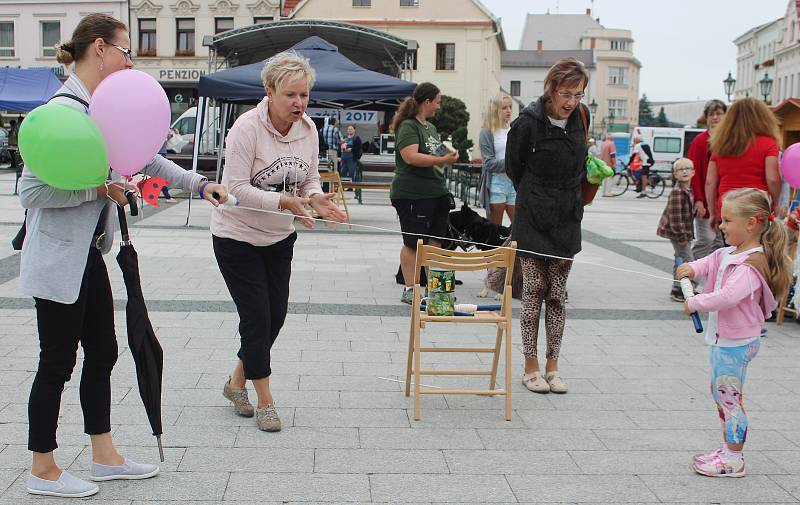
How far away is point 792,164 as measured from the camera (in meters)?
6.03

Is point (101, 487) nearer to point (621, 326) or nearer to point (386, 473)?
point (386, 473)

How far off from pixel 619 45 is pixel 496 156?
10332 centimetres

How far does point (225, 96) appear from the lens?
42.3ft

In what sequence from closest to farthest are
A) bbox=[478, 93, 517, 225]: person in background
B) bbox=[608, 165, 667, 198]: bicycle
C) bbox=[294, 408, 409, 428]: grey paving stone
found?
bbox=[294, 408, 409, 428]: grey paving stone
bbox=[478, 93, 517, 225]: person in background
bbox=[608, 165, 667, 198]: bicycle

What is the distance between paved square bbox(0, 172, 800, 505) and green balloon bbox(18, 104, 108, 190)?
1255mm

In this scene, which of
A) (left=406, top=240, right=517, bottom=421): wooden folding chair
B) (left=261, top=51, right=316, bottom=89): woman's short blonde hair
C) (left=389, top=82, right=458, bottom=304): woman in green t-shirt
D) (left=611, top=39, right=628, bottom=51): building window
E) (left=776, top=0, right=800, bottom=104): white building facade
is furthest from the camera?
(left=611, top=39, right=628, bottom=51): building window

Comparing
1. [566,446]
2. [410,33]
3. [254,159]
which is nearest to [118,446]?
[254,159]

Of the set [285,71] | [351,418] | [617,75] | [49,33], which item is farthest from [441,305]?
[617,75]

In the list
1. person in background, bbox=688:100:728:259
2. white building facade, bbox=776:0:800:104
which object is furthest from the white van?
white building facade, bbox=776:0:800:104

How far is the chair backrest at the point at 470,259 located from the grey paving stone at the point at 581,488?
47.2 inches

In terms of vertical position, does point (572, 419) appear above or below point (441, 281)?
below

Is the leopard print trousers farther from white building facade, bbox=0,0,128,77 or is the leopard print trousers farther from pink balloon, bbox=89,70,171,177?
white building facade, bbox=0,0,128,77

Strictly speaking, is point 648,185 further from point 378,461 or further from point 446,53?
point 378,461

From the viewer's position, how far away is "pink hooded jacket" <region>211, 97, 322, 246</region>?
4.03m
